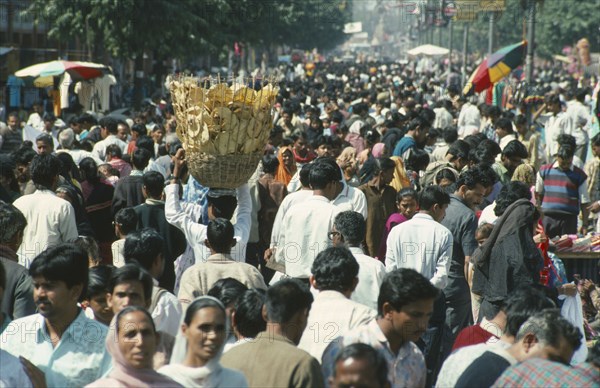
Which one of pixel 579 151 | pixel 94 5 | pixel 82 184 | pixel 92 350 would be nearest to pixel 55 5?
pixel 94 5

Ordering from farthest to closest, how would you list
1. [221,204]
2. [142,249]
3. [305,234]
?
[305,234]
[221,204]
[142,249]

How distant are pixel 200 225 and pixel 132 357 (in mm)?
3368

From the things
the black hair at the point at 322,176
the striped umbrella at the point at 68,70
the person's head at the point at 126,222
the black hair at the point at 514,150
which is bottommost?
the person's head at the point at 126,222

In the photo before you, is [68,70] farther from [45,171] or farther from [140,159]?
[45,171]

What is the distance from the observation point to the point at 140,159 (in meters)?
10.0

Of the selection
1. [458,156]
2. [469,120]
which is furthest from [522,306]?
[469,120]

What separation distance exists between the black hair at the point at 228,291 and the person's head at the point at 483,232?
2926 millimetres

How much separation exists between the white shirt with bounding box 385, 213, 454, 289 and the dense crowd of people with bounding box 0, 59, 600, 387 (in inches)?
0.5

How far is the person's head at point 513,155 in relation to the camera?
10.9 metres

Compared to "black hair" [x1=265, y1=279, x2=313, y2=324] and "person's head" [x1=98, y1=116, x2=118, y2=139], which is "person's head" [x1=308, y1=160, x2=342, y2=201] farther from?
"person's head" [x1=98, y1=116, x2=118, y2=139]

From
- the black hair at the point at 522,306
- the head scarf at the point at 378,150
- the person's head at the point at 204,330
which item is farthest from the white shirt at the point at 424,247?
the head scarf at the point at 378,150

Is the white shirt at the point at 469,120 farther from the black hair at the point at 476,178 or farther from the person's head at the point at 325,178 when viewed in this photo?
the person's head at the point at 325,178

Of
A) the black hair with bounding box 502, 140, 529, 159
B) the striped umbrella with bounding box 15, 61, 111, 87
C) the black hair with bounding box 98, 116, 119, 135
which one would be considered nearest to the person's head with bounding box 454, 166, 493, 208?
the black hair with bounding box 502, 140, 529, 159

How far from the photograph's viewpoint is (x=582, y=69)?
5584cm
